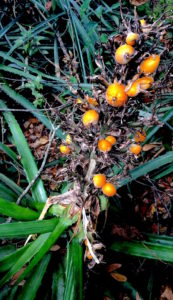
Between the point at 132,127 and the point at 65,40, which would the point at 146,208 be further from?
the point at 65,40

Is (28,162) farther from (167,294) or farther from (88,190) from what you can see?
(167,294)

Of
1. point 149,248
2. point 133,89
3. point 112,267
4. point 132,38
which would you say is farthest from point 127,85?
point 112,267

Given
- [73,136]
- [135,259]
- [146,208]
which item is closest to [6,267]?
[73,136]

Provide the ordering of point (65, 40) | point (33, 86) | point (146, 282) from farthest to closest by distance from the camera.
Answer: point (65, 40)
point (33, 86)
point (146, 282)

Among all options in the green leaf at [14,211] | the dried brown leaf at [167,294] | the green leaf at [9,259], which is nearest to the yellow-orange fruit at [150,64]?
the green leaf at [14,211]

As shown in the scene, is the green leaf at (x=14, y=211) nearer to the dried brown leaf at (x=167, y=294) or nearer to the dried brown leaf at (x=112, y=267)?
the dried brown leaf at (x=112, y=267)

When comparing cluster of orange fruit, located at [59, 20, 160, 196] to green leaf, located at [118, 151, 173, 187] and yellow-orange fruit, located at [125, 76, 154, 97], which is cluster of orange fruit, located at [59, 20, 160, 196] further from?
green leaf, located at [118, 151, 173, 187]
